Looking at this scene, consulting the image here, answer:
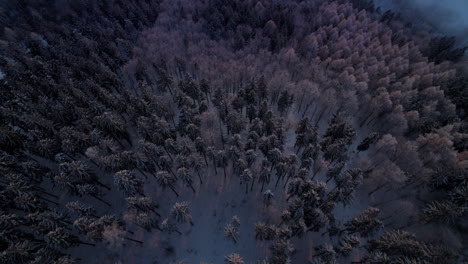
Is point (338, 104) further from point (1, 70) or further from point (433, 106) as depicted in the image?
point (1, 70)

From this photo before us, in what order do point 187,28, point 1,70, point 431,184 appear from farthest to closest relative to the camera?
point 187,28, point 1,70, point 431,184

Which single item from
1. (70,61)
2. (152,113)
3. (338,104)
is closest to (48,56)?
(70,61)

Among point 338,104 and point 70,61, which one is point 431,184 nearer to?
point 338,104

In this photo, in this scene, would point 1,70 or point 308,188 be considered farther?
point 1,70

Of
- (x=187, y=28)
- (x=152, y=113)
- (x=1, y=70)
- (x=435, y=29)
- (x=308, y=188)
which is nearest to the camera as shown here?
(x=308, y=188)

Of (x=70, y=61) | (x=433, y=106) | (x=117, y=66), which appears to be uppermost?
(x=433, y=106)

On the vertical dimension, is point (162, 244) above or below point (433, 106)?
below

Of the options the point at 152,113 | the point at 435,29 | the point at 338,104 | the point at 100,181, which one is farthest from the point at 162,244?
the point at 435,29
